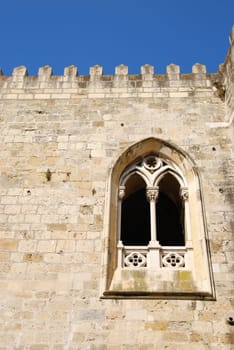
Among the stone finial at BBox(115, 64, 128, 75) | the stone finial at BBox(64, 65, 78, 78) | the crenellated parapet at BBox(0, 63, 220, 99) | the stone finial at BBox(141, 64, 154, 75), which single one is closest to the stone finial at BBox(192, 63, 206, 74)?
the crenellated parapet at BBox(0, 63, 220, 99)

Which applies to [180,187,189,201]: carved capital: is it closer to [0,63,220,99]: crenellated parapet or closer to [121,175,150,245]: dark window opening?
[121,175,150,245]: dark window opening

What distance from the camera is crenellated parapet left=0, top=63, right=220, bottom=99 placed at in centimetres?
867

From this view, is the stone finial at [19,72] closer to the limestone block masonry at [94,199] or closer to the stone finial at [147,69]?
the limestone block masonry at [94,199]

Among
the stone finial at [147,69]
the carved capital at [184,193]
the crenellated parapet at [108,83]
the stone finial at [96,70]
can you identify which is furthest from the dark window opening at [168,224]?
the stone finial at [96,70]

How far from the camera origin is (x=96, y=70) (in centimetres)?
907

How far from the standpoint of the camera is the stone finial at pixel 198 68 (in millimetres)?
8966

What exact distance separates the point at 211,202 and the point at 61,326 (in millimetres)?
3202

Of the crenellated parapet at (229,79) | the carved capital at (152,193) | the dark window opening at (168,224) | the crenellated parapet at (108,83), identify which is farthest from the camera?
the dark window opening at (168,224)

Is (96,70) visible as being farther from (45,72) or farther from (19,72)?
(19,72)

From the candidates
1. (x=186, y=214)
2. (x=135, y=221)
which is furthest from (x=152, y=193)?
(x=135, y=221)

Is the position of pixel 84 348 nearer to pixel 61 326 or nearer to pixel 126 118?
pixel 61 326

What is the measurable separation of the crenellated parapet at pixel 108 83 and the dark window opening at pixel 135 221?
240cm

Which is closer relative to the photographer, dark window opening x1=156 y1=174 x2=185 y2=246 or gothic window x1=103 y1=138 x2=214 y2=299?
gothic window x1=103 y1=138 x2=214 y2=299

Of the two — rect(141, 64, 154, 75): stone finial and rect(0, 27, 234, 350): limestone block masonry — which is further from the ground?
rect(141, 64, 154, 75): stone finial
